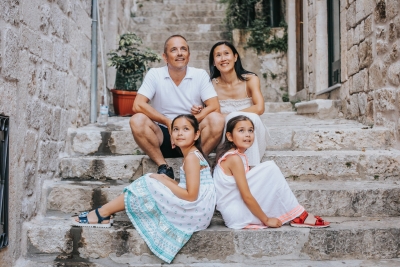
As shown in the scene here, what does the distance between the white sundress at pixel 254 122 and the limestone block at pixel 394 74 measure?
1.14 m

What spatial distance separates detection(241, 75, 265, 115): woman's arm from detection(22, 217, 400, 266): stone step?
0.95 metres

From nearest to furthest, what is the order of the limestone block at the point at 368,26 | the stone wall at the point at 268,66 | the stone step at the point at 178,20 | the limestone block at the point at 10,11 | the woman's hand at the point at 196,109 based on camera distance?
the limestone block at the point at 10,11 → the woman's hand at the point at 196,109 → the limestone block at the point at 368,26 → the stone wall at the point at 268,66 → the stone step at the point at 178,20

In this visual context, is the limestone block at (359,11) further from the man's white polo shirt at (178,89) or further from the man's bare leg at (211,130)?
the man's bare leg at (211,130)

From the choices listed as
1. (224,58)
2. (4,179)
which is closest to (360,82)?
(224,58)

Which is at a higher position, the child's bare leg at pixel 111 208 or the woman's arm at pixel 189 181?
the woman's arm at pixel 189 181

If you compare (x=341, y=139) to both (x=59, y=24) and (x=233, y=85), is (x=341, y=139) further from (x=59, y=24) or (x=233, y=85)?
(x=59, y=24)

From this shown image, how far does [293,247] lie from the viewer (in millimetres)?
2465

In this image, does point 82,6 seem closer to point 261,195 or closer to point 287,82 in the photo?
point 261,195

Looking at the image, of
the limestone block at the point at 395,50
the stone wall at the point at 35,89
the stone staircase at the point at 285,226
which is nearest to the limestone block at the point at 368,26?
the limestone block at the point at 395,50

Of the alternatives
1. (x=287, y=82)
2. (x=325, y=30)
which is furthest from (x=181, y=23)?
(x=325, y=30)

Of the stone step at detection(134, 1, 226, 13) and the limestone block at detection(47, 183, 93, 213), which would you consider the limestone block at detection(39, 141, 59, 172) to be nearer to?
the limestone block at detection(47, 183, 93, 213)

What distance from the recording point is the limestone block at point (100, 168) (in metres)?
3.17

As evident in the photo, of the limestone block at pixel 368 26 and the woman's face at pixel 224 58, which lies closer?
the woman's face at pixel 224 58

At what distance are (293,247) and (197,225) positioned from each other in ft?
1.96
